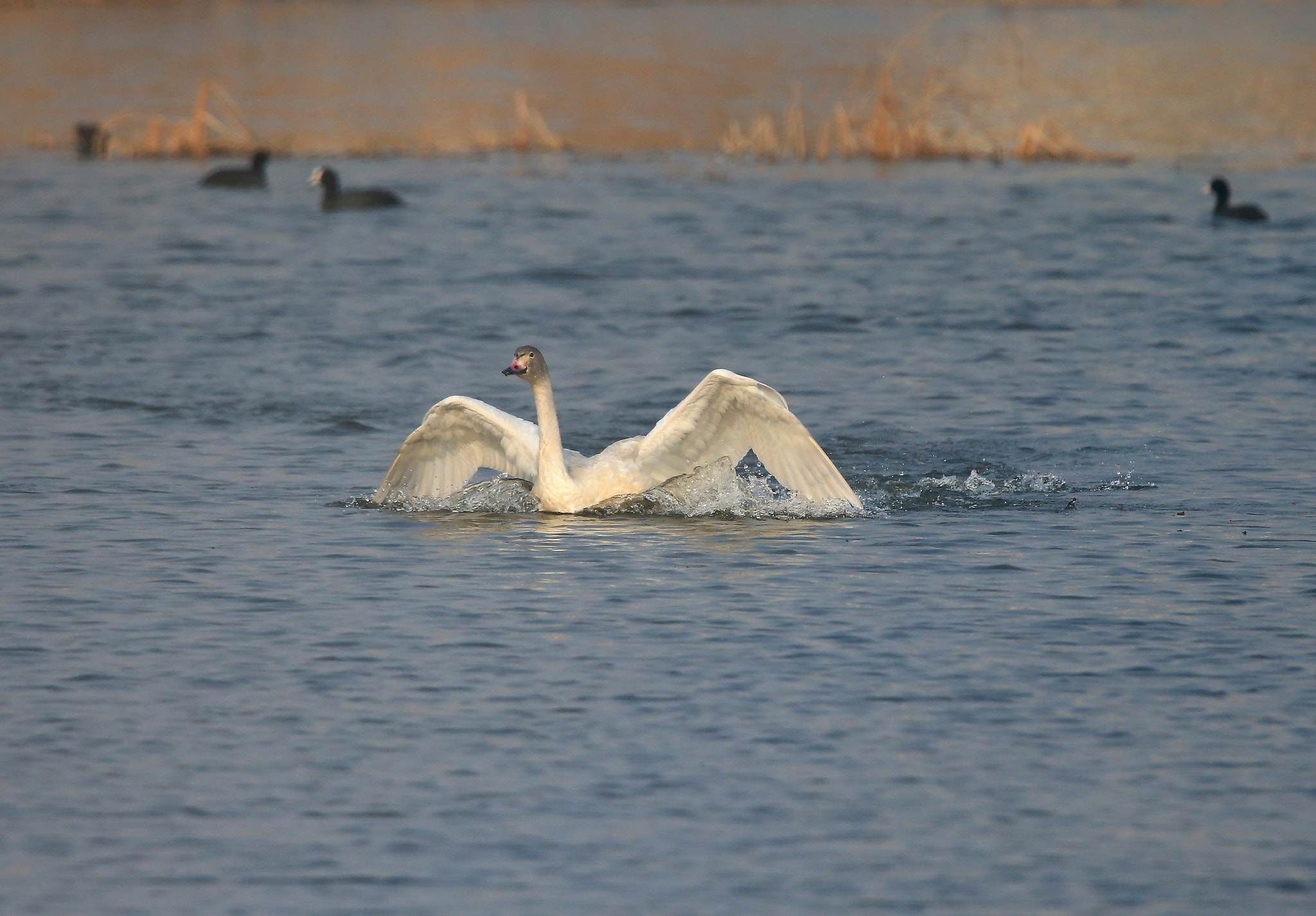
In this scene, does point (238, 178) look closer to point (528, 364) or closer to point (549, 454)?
point (528, 364)

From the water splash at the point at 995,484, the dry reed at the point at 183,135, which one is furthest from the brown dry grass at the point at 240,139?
the water splash at the point at 995,484

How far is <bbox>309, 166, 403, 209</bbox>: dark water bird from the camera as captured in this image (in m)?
26.1

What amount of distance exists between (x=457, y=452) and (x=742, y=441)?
2.09 meters

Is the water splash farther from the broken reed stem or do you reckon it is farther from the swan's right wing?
the broken reed stem

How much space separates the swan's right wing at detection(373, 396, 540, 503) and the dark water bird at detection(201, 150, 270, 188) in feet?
53.4

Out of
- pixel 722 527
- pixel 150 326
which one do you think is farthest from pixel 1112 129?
pixel 722 527

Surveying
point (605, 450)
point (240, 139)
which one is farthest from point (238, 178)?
point (605, 450)

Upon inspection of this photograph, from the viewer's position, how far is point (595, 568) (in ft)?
35.7

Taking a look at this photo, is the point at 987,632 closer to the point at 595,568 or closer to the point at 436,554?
the point at 595,568

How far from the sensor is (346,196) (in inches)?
1029

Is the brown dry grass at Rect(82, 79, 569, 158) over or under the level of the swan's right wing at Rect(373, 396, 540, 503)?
over

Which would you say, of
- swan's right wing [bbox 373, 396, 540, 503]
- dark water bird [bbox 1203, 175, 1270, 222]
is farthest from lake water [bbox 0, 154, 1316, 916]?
dark water bird [bbox 1203, 175, 1270, 222]

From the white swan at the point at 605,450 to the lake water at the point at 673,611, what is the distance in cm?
26

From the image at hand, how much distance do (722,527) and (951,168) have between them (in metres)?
18.8
